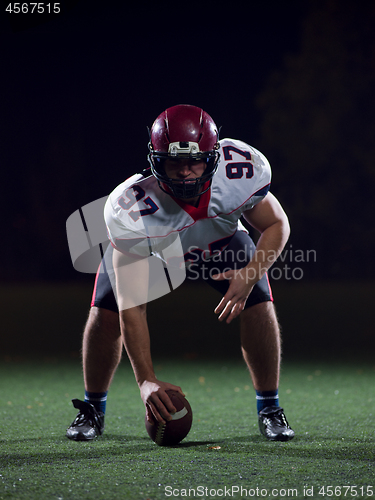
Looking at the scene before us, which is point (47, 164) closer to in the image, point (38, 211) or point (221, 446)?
point (38, 211)

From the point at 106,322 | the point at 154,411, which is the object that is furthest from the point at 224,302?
the point at 106,322

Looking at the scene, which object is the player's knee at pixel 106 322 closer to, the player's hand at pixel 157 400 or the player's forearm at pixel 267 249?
the player's hand at pixel 157 400

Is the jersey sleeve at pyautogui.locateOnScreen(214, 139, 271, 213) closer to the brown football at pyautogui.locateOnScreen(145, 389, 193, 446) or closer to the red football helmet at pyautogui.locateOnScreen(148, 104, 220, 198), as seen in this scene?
the red football helmet at pyautogui.locateOnScreen(148, 104, 220, 198)

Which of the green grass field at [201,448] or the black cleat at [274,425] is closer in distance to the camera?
the green grass field at [201,448]

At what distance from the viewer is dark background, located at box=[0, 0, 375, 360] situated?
9336 mm

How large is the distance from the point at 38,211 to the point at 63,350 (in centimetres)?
708

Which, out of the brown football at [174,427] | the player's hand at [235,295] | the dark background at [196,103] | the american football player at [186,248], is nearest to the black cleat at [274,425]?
the american football player at [186,248]

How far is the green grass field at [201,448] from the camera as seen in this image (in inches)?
50.2

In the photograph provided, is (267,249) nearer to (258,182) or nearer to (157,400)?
(258,182)

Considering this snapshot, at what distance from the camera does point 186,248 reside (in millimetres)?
1859

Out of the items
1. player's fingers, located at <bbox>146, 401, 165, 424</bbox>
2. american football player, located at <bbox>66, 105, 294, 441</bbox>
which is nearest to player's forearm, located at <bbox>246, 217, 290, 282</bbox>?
american football player, located at <bbox>66, 105, 294, 441</bbox>

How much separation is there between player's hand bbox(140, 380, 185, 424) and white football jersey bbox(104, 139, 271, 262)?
398 millimetres

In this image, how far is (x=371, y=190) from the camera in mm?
9508

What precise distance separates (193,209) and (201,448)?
74cm
